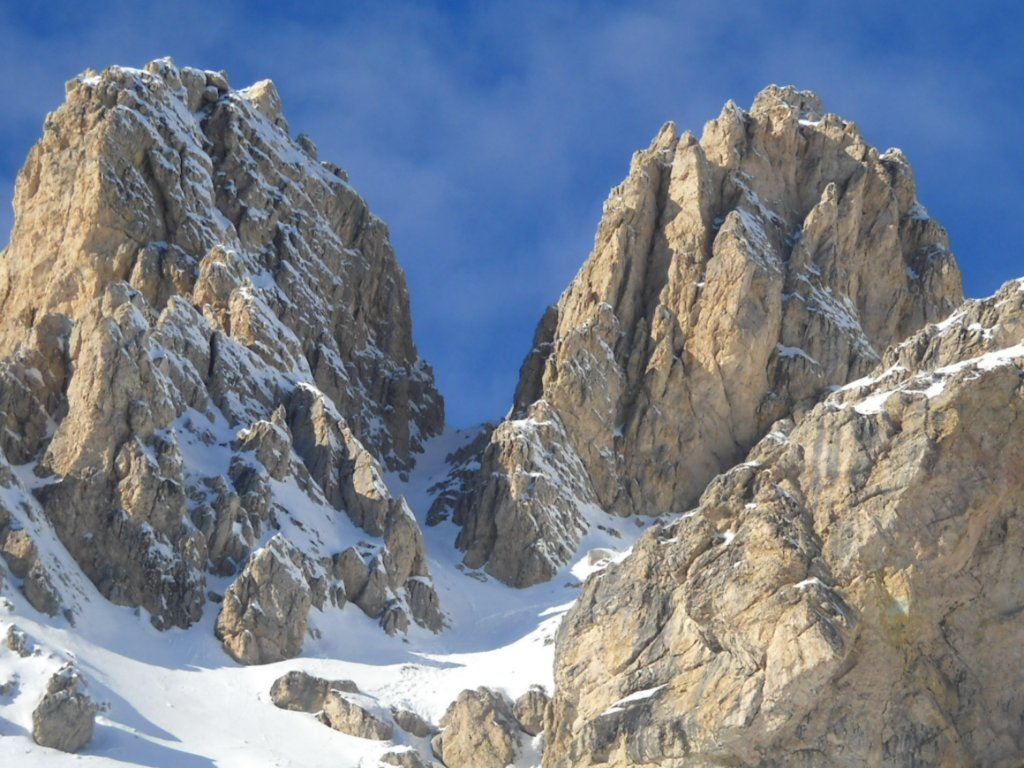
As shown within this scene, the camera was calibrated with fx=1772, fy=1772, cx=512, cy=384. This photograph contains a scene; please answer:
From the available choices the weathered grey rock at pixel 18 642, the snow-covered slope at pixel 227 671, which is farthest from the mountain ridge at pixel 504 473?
the snow-covered slope at pixel 227 671

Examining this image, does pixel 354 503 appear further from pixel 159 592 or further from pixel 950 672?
pixel 950 672

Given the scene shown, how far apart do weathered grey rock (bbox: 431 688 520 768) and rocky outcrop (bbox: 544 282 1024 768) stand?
34.3 ft

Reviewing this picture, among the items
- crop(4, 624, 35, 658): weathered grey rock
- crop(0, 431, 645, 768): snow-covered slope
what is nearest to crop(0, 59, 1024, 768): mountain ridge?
crop(4, 624, 35, 658): weathered grey rock

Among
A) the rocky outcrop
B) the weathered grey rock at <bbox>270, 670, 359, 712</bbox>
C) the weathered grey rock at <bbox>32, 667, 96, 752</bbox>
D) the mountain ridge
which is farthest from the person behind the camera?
the weathered grey rock at <bbox>270, 670, 359, 712</bbox>

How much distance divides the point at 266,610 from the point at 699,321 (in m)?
44.2

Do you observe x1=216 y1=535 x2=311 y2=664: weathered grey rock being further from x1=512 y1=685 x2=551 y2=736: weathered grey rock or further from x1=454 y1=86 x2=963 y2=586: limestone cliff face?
x1=454 y1=86 x2=963 y2=586: limestone cliff face

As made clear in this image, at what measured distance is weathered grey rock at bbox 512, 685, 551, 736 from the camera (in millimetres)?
86062

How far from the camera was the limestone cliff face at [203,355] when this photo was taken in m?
95.5

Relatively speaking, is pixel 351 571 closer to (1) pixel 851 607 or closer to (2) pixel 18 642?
(2) pixel 18 642

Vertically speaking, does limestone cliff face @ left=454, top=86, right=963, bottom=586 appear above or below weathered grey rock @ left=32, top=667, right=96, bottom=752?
above

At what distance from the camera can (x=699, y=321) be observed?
126 metres

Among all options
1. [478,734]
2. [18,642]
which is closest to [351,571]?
[478,734]

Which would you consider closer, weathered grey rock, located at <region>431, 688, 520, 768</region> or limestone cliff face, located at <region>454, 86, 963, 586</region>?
weathered grey rock, located at <region>431, 688, 520, 768</region>

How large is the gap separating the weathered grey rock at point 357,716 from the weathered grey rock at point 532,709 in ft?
20.7
